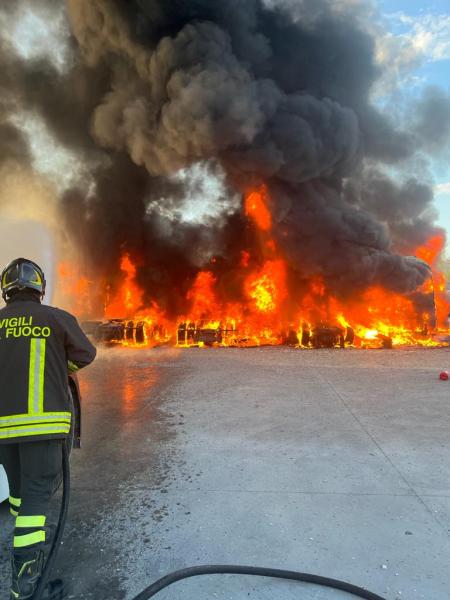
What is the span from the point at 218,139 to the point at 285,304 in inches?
270

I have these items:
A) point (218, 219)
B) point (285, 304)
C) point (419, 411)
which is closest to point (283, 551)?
point (419, 411)

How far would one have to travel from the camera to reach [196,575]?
2238mm

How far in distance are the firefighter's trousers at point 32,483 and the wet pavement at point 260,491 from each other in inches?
14.4

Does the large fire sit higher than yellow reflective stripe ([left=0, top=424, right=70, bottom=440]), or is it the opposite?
the large fire

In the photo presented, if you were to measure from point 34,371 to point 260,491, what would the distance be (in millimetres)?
1911

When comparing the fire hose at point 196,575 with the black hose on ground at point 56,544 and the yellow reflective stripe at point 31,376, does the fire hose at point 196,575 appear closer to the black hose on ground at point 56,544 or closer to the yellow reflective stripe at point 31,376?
the black hose on ground at point 56,544

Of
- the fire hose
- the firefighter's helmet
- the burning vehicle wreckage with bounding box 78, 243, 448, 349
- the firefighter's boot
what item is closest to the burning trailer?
the burning vehicle wreckage with bounding box 78, 243, 448, 349

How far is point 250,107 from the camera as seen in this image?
1583 centimetres

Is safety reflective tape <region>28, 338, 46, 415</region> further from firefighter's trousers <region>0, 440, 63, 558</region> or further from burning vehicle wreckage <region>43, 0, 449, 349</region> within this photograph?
burning vehicle wreckage <region>43, 0, 449, 349</region>

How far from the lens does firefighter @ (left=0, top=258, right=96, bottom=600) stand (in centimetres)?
207

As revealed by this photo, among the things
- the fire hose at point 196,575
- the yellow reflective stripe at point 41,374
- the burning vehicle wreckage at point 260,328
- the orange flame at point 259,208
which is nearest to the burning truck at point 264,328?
the burning vehicle wreckage at point 260,328

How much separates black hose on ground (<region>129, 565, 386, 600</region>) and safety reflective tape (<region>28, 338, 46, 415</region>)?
1004 mm

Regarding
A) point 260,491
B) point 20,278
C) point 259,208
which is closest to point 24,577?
point 20,278

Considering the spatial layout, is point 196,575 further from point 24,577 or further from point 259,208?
point 259,208
